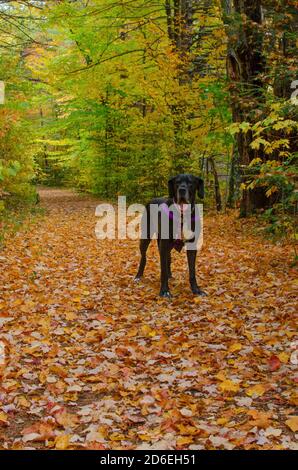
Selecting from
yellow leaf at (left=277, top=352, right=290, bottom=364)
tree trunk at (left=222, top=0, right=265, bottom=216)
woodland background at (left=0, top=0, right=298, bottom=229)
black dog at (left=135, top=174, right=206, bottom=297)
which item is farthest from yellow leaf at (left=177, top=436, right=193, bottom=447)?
tree trunk at (left=222, top=0, right=265, bottom=216)

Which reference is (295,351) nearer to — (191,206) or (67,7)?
(191,206)

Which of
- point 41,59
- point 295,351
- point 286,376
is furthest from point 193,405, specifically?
point 41,59

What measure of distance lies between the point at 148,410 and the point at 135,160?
1649 centimetres

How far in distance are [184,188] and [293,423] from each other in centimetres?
377

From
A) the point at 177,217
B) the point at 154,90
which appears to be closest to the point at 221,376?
the point at 177,217

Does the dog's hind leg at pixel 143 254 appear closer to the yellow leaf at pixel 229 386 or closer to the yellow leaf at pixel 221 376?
the yellow leaf at pixel 221 376

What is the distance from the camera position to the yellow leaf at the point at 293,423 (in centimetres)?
342

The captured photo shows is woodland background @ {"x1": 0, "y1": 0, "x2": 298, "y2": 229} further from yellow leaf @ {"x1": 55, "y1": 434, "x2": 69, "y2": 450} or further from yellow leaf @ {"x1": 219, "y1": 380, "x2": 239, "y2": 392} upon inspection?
yellow leaf @ {"x1": 55, "y1": 434, "x2": 69, "y2": 450}

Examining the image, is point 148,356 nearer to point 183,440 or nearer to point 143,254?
point 183,440

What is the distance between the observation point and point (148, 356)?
4.98 meters

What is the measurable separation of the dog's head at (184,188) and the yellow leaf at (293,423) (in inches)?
143

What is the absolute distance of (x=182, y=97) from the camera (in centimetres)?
1592
